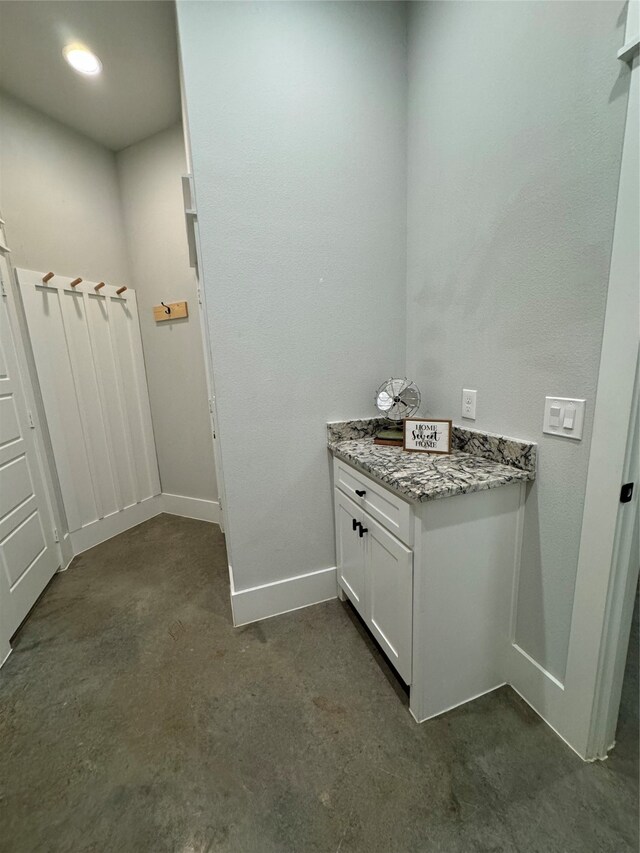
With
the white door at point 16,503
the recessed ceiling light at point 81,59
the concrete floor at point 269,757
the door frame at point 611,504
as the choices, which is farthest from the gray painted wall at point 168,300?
the door frame at point 611,504

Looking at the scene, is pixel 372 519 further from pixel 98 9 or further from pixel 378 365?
pixel 98 9

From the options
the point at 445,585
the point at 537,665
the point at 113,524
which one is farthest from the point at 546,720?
the point at 113,524

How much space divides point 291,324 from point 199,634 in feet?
5.16

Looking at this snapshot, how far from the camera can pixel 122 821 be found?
0.96 meters

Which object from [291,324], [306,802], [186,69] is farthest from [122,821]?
[186,69]

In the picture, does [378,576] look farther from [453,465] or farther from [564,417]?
[564,417]

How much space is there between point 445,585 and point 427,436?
57 cm

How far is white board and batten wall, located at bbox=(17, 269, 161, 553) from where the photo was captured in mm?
2160

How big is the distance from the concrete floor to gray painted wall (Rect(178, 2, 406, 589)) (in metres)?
0.43

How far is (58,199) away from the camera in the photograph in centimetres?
225

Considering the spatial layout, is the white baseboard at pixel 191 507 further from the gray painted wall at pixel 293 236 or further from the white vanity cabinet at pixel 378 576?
the white vanity cabinet at pixel 378 576

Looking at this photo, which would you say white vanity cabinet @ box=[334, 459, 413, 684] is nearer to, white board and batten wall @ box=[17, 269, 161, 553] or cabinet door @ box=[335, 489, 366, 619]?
cabinet door @ box=[335, 489, 366, 619]

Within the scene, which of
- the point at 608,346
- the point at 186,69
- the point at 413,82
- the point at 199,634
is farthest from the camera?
the point at 199,634

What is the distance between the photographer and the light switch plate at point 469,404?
1.37 metres
